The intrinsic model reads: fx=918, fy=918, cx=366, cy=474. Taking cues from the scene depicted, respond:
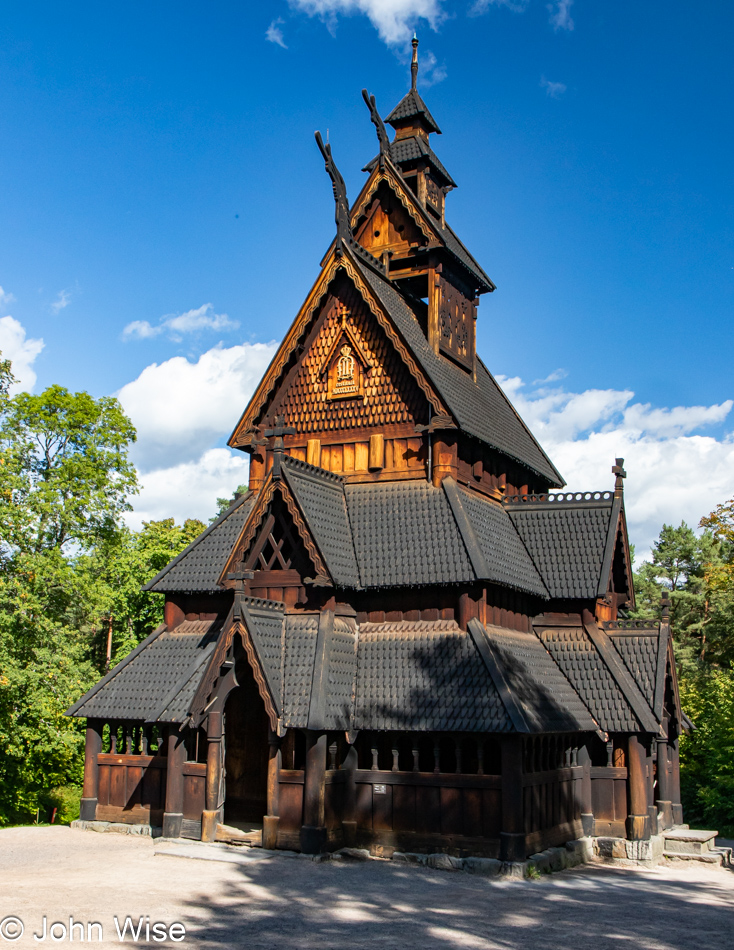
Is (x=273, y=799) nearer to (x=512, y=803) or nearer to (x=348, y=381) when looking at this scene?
(x=512, y=803)

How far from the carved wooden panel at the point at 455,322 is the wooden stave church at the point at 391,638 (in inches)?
4.4

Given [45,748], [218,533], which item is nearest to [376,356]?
[218,533]

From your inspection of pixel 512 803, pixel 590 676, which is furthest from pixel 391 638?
Answer: pixel 590 676

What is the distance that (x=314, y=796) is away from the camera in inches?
671

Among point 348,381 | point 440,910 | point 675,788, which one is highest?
point 348,381

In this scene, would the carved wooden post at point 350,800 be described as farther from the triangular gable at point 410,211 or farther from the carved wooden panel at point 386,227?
the carved wooden panel at point 386,227

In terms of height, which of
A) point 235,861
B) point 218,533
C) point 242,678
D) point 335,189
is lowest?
point 235,861

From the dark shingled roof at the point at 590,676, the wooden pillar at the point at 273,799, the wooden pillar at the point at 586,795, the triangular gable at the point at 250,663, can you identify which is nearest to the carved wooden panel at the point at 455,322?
the dark shingled roof at the point at 590,676

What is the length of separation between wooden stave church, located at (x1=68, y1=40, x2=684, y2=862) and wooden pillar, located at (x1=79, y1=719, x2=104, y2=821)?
48 mm

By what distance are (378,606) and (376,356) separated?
6.38 meters

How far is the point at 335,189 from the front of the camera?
23344 millimetres

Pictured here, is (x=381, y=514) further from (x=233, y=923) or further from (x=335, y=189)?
(x=233, y=923)

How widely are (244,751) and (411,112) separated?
1916cm

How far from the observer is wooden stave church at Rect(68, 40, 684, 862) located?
1747 centimetres
